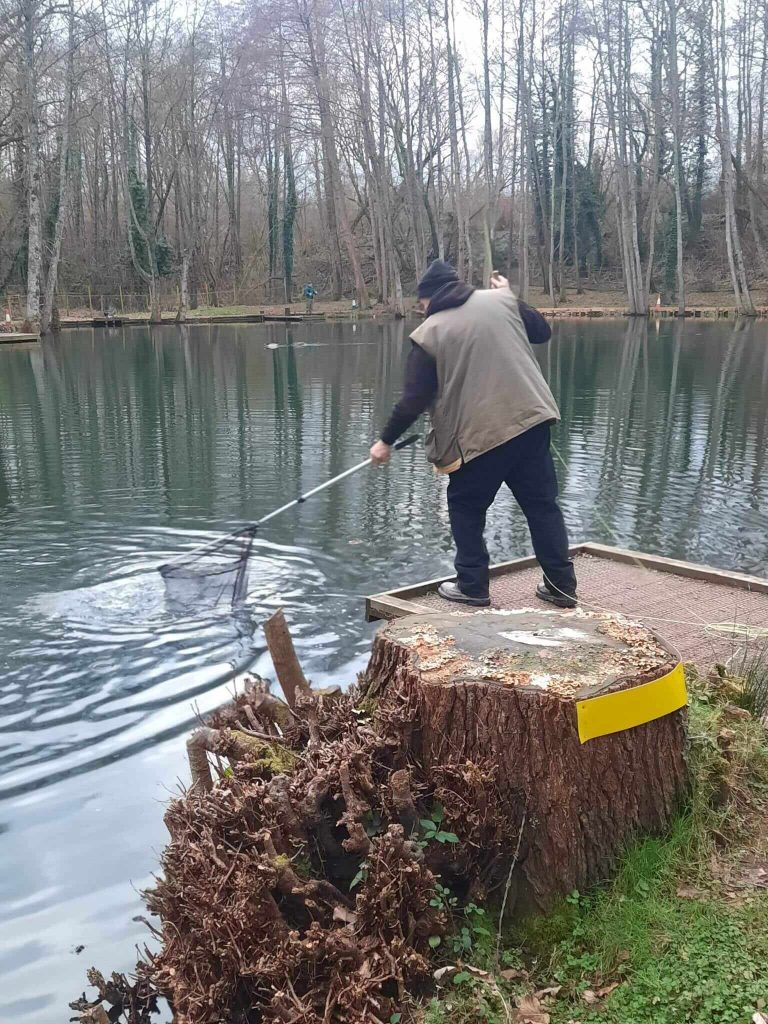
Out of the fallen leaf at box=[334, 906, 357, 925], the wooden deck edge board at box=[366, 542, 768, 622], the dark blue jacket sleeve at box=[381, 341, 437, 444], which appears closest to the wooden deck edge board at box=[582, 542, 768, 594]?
the wooden deck edge board at box=[366, 542, 768, 622]

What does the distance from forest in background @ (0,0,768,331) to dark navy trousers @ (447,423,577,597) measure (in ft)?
95.3

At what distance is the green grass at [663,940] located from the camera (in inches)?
96.7

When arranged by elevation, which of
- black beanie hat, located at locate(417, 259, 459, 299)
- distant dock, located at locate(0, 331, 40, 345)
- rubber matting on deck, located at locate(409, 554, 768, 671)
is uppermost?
distant dock, located at locate(0, 331, 40, 345)

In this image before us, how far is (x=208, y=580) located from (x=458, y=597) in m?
1.98

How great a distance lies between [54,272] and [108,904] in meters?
33.9

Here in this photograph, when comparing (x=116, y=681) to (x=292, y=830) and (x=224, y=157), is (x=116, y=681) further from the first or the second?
(x=224, y=157)

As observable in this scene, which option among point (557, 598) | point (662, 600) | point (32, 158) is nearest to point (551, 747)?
point (557, 598)

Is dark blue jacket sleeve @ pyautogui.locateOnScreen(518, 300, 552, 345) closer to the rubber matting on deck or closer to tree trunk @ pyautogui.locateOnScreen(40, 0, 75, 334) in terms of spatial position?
the rubber matting on deck

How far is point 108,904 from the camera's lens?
3.51 meters

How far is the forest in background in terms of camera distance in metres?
37.8

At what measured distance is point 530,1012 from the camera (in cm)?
251

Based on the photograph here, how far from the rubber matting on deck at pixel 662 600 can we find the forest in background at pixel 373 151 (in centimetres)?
2820

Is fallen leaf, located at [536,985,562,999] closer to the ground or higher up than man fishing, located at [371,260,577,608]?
closer to the ground

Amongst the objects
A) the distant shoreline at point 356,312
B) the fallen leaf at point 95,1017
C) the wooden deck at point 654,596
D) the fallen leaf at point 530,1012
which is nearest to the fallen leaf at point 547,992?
the fallen leaf at point 530,1012
